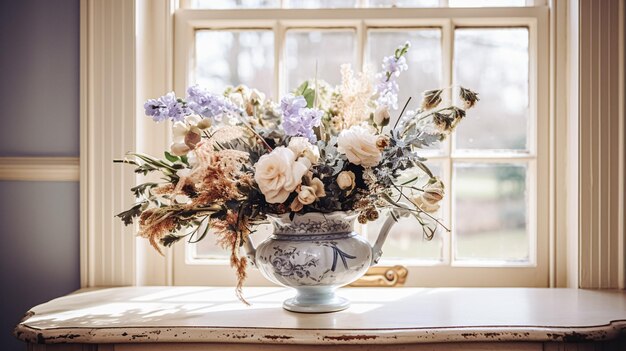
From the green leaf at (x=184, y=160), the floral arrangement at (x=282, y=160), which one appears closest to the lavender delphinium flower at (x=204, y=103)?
A: the floral arrangement at (x=282, y=160)

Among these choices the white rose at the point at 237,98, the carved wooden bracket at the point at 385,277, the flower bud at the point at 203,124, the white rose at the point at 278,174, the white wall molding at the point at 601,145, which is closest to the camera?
the white rose at the point at 278,174

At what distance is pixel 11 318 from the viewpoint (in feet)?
5.49

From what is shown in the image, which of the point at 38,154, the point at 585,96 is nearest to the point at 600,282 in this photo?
the point at 585,96

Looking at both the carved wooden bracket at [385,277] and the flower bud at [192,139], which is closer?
the flower bud at [192,139]

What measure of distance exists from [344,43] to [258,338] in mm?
946

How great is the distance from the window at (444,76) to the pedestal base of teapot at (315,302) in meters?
0.37

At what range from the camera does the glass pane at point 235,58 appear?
1804 mm

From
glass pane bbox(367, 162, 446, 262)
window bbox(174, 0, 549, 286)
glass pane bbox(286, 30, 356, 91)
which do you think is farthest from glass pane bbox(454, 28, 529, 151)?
glass pane bbox(286, 30, 356, 91)

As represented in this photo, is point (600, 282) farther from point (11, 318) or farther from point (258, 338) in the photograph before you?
point (11, 318)

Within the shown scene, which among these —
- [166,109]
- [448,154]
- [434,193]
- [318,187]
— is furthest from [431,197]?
[166,109]

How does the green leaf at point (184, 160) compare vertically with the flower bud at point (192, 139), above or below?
below

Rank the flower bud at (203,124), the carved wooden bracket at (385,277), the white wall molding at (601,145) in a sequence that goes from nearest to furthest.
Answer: the flower bud at (203,124) → the white wall molding at (601,145) → the carved wooden bracket at (385,277)

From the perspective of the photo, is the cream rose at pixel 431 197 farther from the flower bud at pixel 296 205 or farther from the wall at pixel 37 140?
the wall at pixel 37 140

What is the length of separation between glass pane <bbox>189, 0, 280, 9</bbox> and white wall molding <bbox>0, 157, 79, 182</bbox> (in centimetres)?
59
